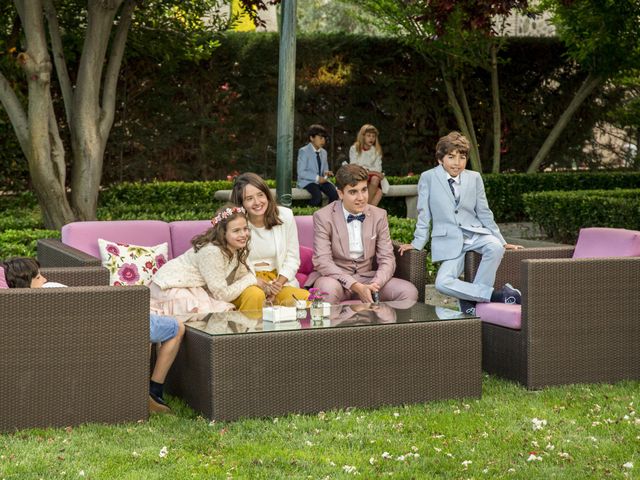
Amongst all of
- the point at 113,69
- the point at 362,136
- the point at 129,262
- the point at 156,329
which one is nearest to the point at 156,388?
the point at 156,329

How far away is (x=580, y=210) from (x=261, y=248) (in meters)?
6.32

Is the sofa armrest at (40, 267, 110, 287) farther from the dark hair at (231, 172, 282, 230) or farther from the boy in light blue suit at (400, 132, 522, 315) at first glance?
the boy in light blue suit at (400, 132, 522, 315)

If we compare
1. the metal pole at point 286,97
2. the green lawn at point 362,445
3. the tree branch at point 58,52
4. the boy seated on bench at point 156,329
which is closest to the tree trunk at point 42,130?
the tree branch at point 58,52

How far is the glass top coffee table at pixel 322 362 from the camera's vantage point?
5258mm

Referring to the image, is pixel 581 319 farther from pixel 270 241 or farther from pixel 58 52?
pixel 58 52

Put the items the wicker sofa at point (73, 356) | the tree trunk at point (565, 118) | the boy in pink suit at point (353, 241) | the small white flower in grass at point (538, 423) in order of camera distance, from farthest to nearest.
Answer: the tree trunk at point (565, 118) < the boy in pink suit at point (353, 241) < the small white flower in grass at point (538, 423) < the wicker sofa at point (73, 356)

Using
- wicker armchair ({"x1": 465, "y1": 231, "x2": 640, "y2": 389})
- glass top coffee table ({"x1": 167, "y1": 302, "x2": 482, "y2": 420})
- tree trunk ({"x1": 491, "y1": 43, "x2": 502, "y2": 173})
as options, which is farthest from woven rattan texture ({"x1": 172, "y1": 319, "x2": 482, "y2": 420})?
tree trunk ({"x1": 491, "y1": 43, "x2": 502, "y2": 173})

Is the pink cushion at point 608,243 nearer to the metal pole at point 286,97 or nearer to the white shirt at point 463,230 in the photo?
the white shirt at point 463,230

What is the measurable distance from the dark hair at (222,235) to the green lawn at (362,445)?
42.3 inches

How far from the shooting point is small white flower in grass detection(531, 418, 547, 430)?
202 inches

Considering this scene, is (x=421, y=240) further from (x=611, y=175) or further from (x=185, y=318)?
(x=611, y=175)

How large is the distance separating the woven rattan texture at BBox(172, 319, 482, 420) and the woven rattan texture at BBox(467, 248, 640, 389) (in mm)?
459

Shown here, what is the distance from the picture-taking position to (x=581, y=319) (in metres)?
6.15

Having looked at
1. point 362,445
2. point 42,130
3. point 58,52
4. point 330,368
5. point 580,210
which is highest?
point 58,52
